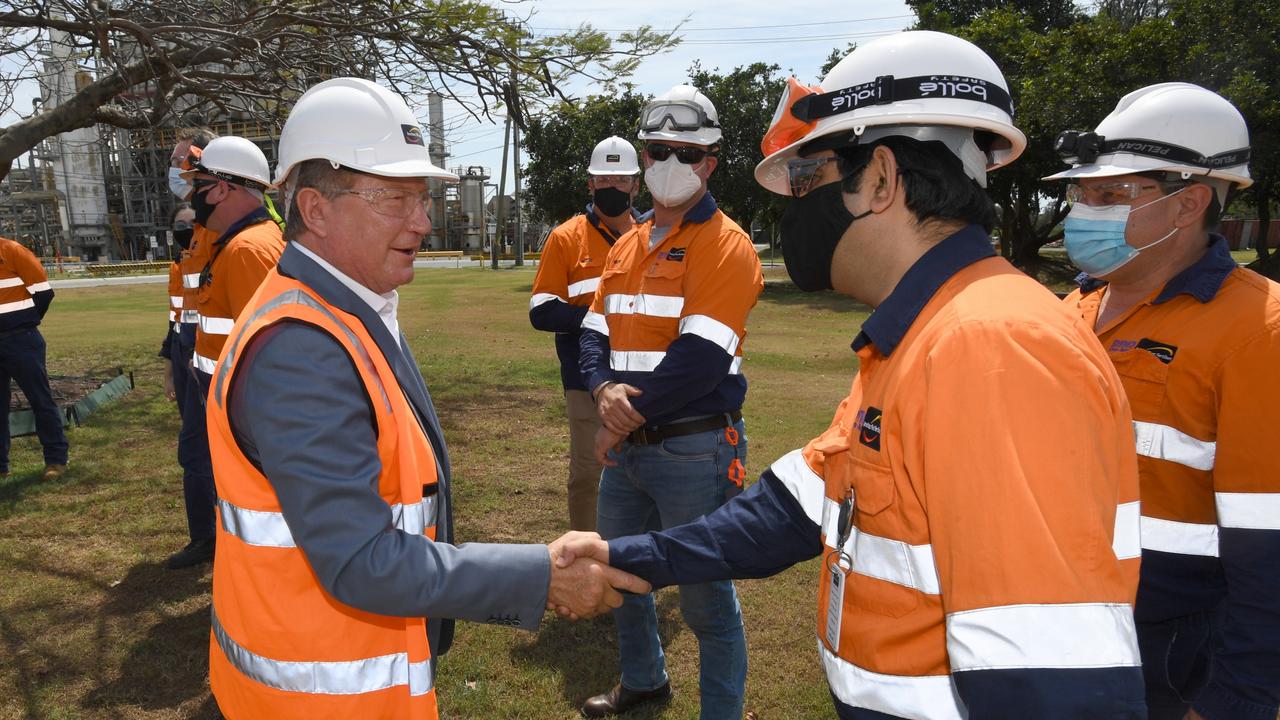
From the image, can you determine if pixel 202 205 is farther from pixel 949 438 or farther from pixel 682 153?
pixel 949 438

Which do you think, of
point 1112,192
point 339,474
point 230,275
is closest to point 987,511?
point 339,474

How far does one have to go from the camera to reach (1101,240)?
254cm

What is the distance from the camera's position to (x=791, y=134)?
1796 millimetres

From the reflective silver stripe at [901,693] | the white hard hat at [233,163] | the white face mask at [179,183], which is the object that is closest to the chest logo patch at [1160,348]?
the reflective silver stripe at [901,693]

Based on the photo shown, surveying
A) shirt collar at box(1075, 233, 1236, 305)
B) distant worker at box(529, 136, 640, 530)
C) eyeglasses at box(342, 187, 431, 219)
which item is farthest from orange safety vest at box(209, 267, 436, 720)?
distant worker at box(529, 136, 640, 530)

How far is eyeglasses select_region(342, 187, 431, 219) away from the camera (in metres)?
2.05

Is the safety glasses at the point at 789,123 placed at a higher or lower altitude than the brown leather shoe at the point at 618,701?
higher

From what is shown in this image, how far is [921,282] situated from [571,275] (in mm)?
4019

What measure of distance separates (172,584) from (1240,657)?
5628 millimetres

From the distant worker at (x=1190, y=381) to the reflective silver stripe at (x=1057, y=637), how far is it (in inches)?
50.2

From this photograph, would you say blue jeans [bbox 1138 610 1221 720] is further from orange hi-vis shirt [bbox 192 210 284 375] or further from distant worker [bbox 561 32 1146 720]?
orange hi-vis shirt [bbox 192 210 284 375]

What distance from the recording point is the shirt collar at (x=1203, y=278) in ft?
7.50

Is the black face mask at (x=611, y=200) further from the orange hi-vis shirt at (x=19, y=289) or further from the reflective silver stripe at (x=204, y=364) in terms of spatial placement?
the orange hi-vis shirt at (x=19, y=289)

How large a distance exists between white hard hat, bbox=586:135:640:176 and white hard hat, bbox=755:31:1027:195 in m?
3.54
